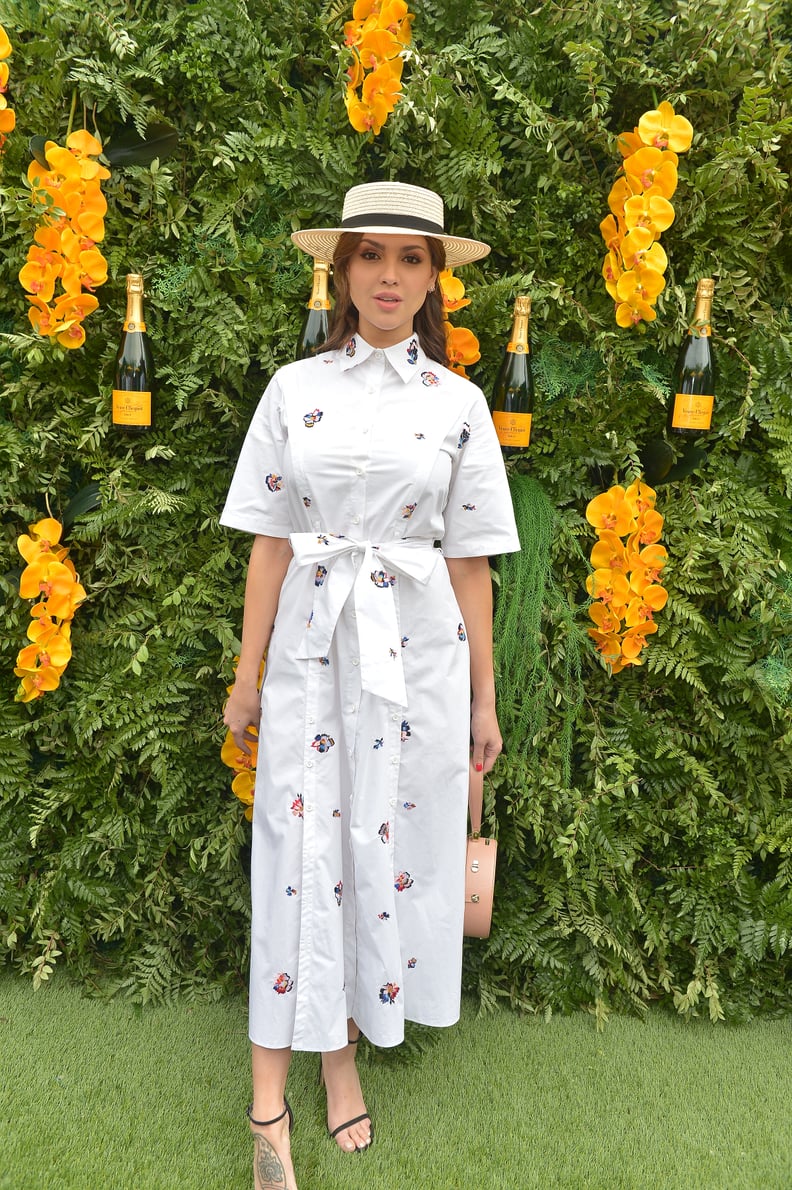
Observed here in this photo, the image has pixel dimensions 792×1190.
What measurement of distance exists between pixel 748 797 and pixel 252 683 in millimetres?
1438

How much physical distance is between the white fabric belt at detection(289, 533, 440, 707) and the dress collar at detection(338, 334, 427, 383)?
347mm

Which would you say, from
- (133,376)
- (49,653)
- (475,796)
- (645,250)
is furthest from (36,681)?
(645,250)

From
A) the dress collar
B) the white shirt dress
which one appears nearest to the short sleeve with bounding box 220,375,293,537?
the white shirt dress

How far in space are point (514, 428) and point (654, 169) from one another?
0.69 meters

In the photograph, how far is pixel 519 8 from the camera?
219 cm

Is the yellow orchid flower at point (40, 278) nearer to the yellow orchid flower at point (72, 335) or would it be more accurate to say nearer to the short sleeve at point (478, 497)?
the yellow orchid flower at point (72, 335)

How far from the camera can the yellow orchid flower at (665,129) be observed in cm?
209

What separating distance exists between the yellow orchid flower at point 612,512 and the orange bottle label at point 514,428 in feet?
0.82

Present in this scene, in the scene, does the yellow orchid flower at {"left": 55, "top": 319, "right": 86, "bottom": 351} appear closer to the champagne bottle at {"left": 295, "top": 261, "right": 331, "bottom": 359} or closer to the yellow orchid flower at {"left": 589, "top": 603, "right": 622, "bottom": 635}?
the champagne bottle at {"left": 295, "top": 261, "right": 331, "bottom": 359}

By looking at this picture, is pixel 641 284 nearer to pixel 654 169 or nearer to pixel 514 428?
pixel 654 169

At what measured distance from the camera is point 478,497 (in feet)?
5.97

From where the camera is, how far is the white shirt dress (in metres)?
1.72

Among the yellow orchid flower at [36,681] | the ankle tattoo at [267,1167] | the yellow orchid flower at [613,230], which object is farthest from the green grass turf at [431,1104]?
the yellow orchid flower at [613,230]

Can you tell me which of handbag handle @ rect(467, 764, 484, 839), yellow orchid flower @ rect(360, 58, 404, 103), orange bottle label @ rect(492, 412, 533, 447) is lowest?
handbag handle @ rect(467, 764, 484, 839)
